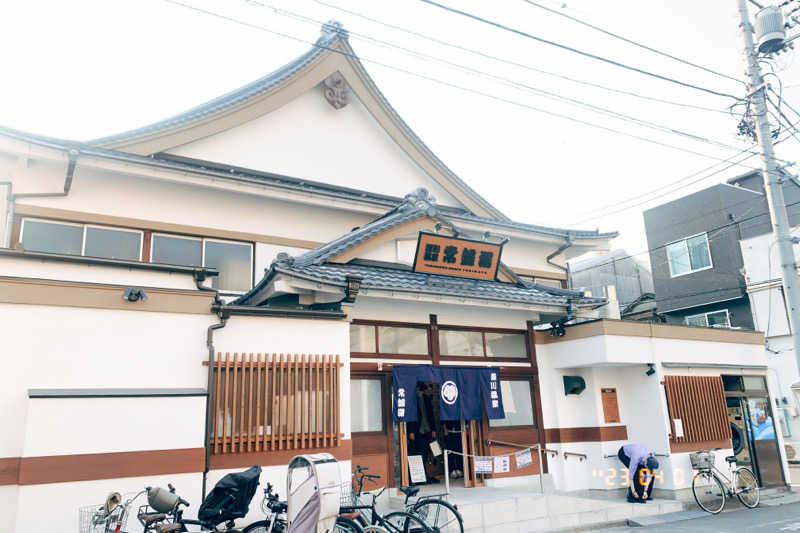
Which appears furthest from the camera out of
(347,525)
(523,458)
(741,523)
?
(523,458)

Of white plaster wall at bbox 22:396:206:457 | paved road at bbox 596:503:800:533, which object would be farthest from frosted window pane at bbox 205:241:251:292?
paved road at bbox 596:503:800:533

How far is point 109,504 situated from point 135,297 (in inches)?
109

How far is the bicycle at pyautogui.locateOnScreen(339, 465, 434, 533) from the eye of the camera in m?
7.40

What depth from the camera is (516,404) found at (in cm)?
1303

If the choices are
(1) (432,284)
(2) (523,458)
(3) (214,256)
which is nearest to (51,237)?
(3) (214,256)

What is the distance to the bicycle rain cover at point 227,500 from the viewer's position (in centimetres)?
668

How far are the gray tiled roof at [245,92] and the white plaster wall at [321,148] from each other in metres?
0.57

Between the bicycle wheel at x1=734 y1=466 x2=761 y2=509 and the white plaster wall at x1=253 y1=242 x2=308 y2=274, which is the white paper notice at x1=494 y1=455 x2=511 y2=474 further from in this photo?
the white plaster wall at x1=253 y1=242 x2=308 y2=274

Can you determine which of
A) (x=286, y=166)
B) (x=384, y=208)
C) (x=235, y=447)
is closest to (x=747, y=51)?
(x=384, y=208)

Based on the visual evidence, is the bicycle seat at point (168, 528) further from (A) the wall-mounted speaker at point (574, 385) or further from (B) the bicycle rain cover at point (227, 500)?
(A) the wall-mounted speaker at point (574, 385)

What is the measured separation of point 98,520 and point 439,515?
4625mm

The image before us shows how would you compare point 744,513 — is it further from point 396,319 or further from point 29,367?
point 29,367

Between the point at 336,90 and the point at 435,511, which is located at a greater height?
the point at 336,90

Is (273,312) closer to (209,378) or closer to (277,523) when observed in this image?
(209,378)
